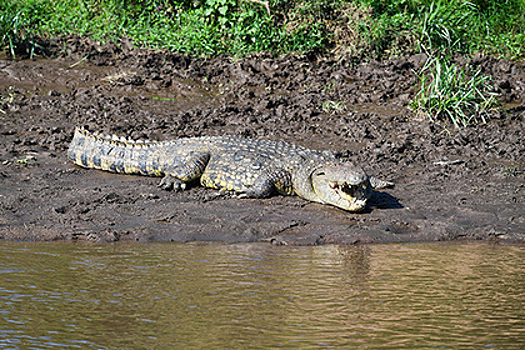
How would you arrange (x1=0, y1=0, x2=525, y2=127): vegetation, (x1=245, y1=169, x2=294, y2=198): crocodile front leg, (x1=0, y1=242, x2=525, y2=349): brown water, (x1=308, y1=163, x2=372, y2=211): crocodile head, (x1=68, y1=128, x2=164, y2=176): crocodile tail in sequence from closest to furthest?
(x1=0, y1=242, x2=525, y2=349): brown water → (x1=308, y1=163, x2=372, y2=211): crocodile head → (x1=245, y1=169, x2=294, y2=198): crocodile front leg → (x1=68, y1=128, x2=164, y2=176): crocodile tail → (x1=0, y1=0, x2=525, y2=127): vegetation

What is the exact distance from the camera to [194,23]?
36.1ft

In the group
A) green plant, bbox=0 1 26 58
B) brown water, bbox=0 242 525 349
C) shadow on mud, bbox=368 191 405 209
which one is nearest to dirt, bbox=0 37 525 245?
shadow on mud, bbox=368 191 405 209

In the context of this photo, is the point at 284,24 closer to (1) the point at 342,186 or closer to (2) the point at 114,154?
(2) the point at 114,154

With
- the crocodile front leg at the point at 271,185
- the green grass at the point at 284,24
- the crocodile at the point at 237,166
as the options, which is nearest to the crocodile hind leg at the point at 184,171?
the crocodile at the point at 237,166

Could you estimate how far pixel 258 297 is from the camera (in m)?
3.36

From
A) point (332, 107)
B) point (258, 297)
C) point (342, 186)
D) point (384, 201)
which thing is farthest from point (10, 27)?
point (258, 297)

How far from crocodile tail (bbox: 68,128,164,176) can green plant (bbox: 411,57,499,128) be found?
12.8 feet

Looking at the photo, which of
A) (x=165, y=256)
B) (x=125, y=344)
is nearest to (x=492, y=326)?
(x=125, y=344)

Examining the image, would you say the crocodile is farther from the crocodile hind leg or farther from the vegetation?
the vegetation

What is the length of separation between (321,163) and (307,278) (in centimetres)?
240

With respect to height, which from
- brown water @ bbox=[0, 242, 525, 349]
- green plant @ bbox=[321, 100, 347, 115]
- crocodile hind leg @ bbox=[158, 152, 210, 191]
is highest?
green plant @ bbox=[321, 100, 347, 115]

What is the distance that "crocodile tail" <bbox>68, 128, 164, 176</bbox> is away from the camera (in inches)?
257

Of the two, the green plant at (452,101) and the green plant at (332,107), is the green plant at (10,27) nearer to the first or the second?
the green plant at (332,107)

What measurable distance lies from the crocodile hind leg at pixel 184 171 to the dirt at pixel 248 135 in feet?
0.37
